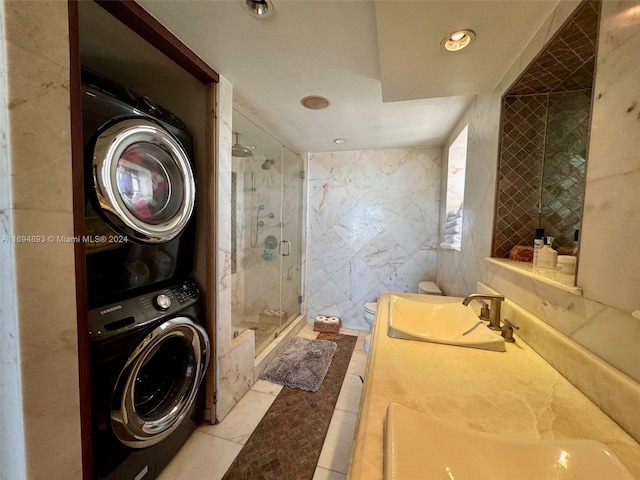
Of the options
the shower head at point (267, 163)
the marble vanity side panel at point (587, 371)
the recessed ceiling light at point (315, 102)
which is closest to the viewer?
the marble vanity side panel at point (587, 371)

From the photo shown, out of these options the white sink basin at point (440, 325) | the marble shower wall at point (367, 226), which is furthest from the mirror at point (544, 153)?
the marble shower wall at point (367, 226)

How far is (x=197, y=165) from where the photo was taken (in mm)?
1398

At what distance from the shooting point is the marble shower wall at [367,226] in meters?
2.68

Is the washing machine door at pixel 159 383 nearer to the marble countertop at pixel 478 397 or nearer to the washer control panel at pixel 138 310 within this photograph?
the washer control panel at pixel 138 310

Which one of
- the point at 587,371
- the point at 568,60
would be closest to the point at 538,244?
the point at 587,371

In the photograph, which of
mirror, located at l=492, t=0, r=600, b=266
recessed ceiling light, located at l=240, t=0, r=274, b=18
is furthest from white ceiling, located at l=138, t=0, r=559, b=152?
mirror, located at l=492, t=0, r=600, b=266

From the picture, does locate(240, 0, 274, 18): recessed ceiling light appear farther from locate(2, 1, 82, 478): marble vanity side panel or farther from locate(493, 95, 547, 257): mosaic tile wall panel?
locate(493, 95, 547, 257): mosaic tile wall panel

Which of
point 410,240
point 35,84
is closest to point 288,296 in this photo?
point 410,240

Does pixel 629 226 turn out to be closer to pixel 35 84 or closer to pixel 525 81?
pixel 525 81

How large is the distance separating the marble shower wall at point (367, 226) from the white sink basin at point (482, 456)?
235 centimetres

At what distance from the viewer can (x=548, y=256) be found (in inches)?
39.0

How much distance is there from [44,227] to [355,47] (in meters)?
1.34

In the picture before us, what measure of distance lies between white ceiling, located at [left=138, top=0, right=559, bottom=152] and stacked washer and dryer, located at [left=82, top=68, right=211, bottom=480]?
451mm

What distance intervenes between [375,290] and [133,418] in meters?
2.35
